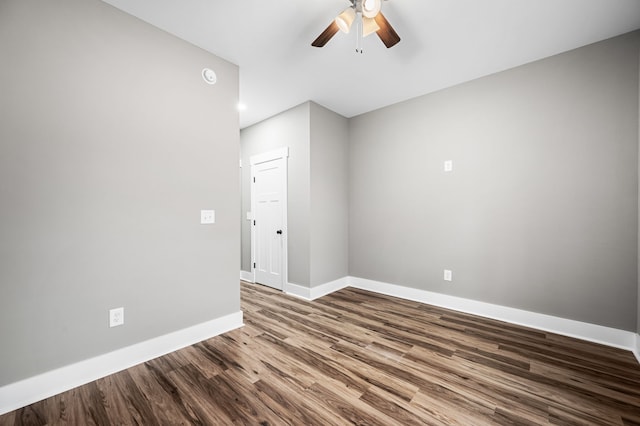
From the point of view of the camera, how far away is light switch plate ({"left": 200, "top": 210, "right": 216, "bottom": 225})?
98.7 inches

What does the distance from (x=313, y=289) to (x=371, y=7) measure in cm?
316

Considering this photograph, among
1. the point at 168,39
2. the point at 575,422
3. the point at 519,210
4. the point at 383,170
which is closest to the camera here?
the point at 575,422

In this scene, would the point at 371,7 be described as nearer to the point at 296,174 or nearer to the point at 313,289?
the point at 296,174

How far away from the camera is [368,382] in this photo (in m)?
1.83

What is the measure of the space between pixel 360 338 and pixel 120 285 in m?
2.11

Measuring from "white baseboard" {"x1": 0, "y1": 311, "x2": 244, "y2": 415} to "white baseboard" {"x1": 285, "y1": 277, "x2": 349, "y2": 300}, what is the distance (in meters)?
1.31

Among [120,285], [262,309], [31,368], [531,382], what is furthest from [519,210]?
[31,368]

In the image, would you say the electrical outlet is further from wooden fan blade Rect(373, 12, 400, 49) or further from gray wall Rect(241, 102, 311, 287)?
wooden fan blade Rect(373, 12, 400, 49)

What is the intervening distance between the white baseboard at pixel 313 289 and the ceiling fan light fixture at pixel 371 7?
310 centimetres

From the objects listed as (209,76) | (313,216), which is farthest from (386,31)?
(313,216)

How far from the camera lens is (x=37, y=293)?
1.68 m

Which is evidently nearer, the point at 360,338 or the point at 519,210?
the point at 360,338

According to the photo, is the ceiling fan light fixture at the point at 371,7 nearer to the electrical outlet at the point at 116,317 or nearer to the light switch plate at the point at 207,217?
the light switch plate at the point at 207,217

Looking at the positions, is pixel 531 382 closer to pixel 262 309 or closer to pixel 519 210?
pixel 519 210
